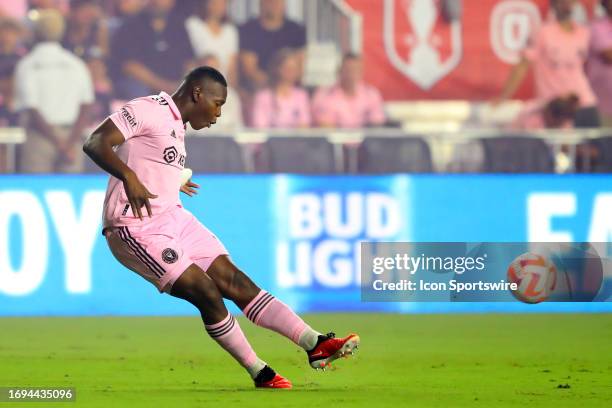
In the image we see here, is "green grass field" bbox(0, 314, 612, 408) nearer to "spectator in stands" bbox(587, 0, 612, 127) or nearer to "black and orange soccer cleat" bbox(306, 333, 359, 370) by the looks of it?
"black and orange soccer cleat" bbox(306, 333, 359, 370)

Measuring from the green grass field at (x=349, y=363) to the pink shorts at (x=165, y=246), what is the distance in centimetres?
60

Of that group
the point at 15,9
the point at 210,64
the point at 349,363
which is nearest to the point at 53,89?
the point at 15,9

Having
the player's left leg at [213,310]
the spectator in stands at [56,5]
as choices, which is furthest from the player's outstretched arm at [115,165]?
the spectator in stands at [56,5]

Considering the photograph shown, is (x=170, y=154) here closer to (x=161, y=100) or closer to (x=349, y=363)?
(x=161, y=100)

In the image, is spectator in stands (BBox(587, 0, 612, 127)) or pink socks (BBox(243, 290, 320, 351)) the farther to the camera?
spectator in stands (BBox(587, 0, 612, 127))

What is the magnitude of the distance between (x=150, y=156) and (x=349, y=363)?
226 centimetres

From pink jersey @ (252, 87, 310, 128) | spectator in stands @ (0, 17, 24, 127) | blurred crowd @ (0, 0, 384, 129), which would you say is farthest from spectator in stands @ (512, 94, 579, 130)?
spectator in stands @ (0, 17, 24, 127)

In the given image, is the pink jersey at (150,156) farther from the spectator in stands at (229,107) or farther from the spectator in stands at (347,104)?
the spectator in stands at (347,104)

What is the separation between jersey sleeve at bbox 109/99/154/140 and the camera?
21.4ft

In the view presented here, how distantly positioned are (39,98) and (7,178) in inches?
98.4

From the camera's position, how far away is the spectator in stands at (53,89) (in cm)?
1349

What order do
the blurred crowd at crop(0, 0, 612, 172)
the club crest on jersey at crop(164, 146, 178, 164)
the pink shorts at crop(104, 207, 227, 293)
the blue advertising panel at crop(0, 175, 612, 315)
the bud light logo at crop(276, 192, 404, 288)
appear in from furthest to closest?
the blurred crowd at crop(0, 0, 612, 172)
the bud light logo at crop(276, 192, 404, 288)
the blue advertising panel at crop(0, 175, 612, 315)
the club crest on jersey at crop(164, 146, 178, 164)
the pink shorts at crop(104, 207, 227, 293)

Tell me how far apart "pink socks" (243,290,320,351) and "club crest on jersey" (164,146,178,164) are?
82 centimetres

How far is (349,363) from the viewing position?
27.1 feet
